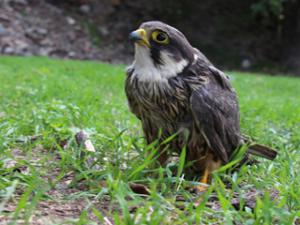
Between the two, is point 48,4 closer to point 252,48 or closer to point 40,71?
point 252,48

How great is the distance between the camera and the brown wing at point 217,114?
2709mm

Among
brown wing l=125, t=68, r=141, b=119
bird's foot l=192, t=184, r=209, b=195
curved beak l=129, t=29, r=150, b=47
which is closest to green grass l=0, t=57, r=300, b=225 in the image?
bird's foot l=192, t=184, r=209, b=195

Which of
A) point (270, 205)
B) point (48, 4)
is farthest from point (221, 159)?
point (48, 4)

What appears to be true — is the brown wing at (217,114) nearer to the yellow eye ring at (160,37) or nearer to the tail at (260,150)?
the tail at (260,150)

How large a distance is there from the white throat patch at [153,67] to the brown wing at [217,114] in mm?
170

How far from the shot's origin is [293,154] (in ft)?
12.5

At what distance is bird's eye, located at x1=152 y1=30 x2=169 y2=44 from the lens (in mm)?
2686

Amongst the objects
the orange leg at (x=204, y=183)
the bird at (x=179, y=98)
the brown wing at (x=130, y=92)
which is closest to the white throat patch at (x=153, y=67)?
the bird at (x=179, y=98)

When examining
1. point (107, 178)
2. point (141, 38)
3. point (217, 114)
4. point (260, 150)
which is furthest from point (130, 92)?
point (260, 150)

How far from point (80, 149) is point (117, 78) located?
552 cm

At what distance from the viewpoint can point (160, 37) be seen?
8.84ft

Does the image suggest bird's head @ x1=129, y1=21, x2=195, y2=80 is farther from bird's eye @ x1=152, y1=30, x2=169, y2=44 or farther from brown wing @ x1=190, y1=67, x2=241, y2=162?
brown wing @ x1=190, y1=67, x2=241, y2=162

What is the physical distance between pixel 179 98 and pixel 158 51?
27cm

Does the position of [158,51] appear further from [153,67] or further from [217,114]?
[217,114]
